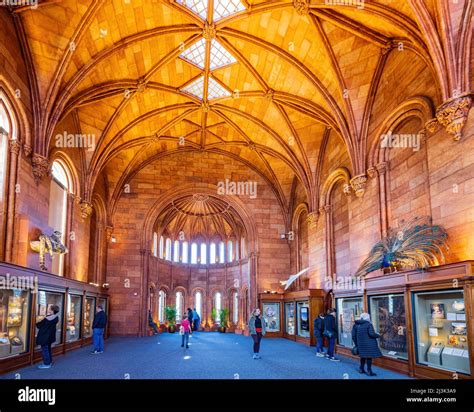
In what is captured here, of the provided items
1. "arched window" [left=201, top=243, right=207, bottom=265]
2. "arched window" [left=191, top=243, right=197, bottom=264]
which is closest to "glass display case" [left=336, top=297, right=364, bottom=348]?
"arched window" [left=201, top=243, right=207, bottom=265]

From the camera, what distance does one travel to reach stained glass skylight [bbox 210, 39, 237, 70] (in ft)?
60.5

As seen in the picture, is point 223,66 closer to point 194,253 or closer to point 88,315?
point 88,315

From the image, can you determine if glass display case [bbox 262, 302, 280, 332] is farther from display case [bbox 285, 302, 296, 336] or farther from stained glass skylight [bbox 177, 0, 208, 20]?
stained glass skylight [bbox 177, 0, 208, 20]

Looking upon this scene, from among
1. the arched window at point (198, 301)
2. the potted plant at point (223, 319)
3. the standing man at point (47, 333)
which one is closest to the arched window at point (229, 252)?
the arched window at point (198, 301)

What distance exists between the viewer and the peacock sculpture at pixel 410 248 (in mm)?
11805

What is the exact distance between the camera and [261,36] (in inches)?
677

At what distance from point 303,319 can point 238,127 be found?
10528 millimetres

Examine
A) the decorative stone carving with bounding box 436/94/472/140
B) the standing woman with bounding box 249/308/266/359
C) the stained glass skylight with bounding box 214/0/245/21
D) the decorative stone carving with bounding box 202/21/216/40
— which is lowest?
the standing woman with bounding box 249/308/266/359

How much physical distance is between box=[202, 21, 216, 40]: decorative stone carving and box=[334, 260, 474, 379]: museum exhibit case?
1030 centimetres

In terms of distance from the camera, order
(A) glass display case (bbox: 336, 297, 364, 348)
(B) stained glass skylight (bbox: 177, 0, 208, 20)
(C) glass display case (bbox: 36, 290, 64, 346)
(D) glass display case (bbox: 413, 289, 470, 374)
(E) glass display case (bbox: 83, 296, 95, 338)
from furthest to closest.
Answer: (E) glass display case (bbox: 83, 296, 95, 338), (B) stained glass skylight (bbox: 177, 0, 208, 20), (A) glass display case (bbox: 336, 297, 364, 348), (C) glass display case (bbox: 36, 290, 64, 346), (D) glass display case (bbox: 413, 289, 470, 374)

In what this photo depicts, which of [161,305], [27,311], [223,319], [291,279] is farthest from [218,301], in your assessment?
[27,311]

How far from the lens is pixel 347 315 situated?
15.9 m
